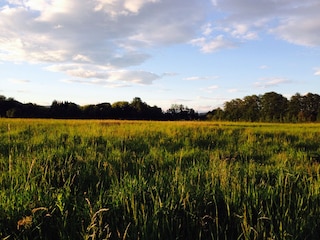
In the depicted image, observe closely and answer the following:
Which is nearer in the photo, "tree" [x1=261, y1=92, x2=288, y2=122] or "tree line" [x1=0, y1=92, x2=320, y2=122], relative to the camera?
"tree line" [x1=0, y1=92, x2=320, y2=122]

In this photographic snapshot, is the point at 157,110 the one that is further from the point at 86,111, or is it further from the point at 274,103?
the point at 274,103

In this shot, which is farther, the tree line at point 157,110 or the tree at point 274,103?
the tree at point 274,103

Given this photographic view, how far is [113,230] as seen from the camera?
3.04m

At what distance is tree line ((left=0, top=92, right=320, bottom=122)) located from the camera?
234ft

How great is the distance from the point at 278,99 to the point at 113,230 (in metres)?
123

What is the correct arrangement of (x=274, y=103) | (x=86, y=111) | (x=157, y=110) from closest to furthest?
(x=86, y=111) → (x=157, y=110) → (x=274, y=103)

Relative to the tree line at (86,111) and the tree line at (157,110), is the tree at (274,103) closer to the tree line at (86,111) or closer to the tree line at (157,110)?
the tree line at (157,110)

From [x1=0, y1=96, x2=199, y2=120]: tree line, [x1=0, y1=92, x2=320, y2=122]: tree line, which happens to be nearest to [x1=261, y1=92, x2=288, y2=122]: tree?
[x1=0, y1=92, x2=320, y2=122]: tree line

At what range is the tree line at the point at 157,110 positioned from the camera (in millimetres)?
71312

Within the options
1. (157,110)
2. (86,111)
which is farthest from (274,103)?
(86,111)

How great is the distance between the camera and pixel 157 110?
299 feet

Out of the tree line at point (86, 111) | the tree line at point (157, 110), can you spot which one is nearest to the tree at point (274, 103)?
the tree line at point (157, 110)

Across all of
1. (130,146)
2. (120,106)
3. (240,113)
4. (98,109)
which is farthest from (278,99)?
(130,146)

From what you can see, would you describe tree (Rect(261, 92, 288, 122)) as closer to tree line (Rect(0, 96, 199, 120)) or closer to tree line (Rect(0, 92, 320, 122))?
tree line (Rect(0, 92, 320, 122))
